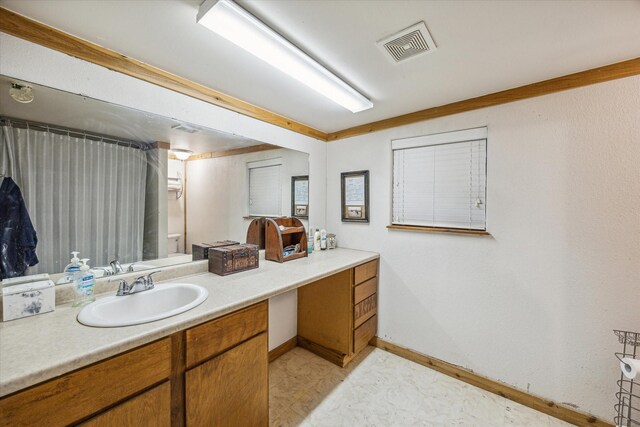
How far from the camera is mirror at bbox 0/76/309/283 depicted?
4.06ft

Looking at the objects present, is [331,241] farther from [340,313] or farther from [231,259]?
[231,259]

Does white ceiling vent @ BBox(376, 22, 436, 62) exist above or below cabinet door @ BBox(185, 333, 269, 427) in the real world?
above

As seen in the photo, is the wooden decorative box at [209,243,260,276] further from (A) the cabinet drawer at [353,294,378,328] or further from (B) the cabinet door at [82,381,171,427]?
(A) the cabinet drawer at [353,294,378,328]

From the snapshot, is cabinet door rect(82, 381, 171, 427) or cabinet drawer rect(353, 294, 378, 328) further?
cabinet drawer rect(353, 294, 378, 328)

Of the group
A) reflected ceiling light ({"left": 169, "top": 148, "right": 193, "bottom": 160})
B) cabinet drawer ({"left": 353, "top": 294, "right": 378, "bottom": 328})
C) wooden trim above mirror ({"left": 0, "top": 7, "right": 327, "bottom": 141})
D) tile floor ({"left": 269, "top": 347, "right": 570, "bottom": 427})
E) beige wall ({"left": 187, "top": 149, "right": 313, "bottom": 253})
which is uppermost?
wooden trim above mirror ({"left": 0, "top": 7, "right": 327, "bottom": 141})

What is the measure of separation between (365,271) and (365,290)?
0.18 meters

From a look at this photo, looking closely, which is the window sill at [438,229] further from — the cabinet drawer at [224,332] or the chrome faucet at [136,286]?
the chrome faucet at [136,286]

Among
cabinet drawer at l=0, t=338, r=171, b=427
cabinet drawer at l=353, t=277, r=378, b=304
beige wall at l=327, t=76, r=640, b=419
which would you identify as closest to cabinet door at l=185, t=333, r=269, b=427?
cabinet drawer at l=0, t=338, r=171, b=427

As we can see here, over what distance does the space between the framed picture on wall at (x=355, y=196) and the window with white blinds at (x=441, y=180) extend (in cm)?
30

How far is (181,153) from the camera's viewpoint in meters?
1.81

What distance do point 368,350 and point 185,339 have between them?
197 centimetres

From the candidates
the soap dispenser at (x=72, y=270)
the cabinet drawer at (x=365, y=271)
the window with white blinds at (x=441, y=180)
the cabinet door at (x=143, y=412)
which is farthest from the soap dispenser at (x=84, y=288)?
the window with white blinds at (x=441, y=180)

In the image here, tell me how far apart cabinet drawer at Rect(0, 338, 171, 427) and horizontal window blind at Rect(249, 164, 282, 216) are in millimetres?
1402

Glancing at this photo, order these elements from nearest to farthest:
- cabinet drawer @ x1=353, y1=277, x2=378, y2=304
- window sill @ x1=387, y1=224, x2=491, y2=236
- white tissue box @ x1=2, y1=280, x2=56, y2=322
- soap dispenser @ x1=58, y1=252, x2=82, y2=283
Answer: white tissue box @ x1=2, y1=280, x2=56, y2=322, soap dispenser @ x1=58, y1=252, x2=82, y2=283, window sill @ x1=387, y1=224, x2=491, y2=236, cabinet drawer @ x1=353, y1=277, x2=378, y2=304
